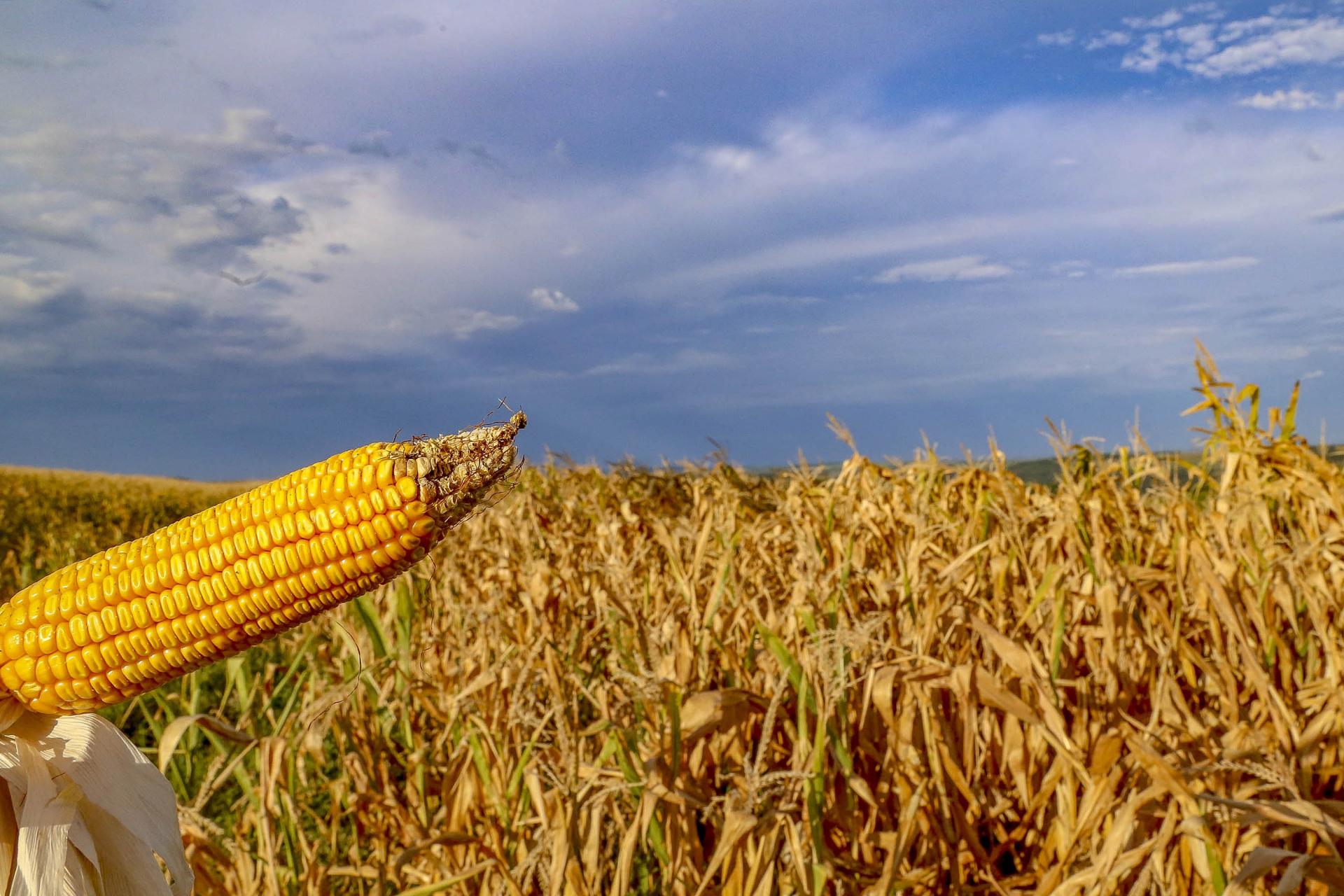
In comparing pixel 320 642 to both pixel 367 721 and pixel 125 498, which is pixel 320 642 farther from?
pixel 125 498

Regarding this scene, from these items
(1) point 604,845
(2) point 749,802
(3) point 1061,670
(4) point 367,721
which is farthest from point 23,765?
(3) point 1061,670

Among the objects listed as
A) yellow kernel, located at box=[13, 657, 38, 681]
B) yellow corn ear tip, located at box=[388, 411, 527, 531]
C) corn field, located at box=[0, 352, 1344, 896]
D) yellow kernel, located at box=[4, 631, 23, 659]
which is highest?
yellow corn ear tip, located at box=[388, 411, 527, 531]

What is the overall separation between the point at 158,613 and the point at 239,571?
0.69 feet

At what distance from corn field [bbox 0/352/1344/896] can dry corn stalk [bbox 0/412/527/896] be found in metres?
0.78

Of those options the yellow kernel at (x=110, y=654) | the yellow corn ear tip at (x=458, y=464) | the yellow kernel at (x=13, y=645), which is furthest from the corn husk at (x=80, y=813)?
the yellow corn ear tip at (x=458, y=464)

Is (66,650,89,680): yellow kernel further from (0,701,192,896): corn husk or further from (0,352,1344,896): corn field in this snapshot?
(0,352,1344,896): corn field

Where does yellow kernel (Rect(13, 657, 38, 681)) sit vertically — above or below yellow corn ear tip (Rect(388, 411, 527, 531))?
below

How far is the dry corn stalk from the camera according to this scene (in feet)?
5.45

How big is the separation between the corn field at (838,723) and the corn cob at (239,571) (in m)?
0.95

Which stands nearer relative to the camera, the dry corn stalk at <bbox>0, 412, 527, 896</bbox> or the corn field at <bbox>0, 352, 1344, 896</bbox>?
the dry corn stalk at <bbox>0, 412, 527, 896</bbox>

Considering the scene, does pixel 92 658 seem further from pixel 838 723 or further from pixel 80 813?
pixel 838 723

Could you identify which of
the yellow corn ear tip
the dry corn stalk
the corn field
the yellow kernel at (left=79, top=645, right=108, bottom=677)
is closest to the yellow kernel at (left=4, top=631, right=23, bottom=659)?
the dry corn stalk

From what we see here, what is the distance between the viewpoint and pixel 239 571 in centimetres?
181

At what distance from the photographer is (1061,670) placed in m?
4.10
